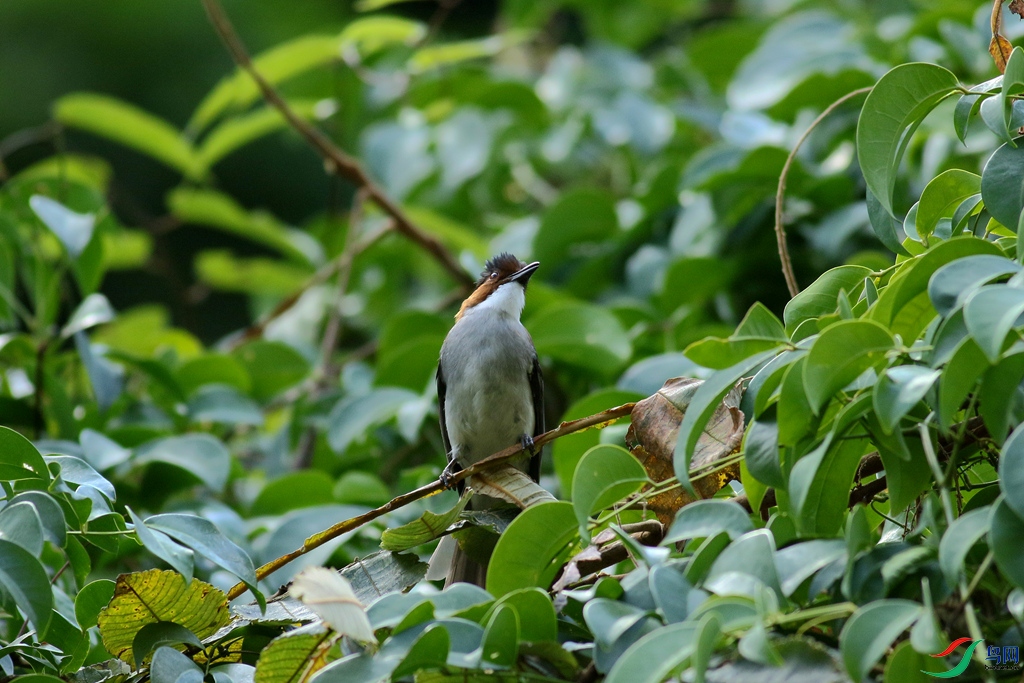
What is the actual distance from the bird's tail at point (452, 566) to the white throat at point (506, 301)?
151 centimetres

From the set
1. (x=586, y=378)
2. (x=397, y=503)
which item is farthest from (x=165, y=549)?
(x=586, y=378)

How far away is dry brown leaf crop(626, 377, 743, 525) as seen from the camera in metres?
1.81

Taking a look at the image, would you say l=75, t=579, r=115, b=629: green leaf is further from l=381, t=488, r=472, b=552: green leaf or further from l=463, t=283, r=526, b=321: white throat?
l=463, t=283, r=526, b=321: white throat

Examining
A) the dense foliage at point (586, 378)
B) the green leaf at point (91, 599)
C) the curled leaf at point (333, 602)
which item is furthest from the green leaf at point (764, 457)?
the green leaf at point (91, 599)

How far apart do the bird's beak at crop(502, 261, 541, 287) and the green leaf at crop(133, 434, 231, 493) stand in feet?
4.25

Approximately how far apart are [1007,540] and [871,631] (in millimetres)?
211

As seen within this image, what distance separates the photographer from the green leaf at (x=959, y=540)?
119 cm

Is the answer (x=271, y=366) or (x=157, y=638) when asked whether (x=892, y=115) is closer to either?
(x=157, y=638)

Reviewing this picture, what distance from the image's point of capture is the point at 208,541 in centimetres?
187

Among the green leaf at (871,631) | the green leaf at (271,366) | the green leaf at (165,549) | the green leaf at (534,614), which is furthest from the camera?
the green leaf at (271,366)

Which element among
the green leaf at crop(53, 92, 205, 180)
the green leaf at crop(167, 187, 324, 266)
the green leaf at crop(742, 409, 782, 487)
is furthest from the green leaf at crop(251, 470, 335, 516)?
the green leaf at crop(53, 92, 205, 180)

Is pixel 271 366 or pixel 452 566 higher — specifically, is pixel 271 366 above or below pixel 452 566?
above

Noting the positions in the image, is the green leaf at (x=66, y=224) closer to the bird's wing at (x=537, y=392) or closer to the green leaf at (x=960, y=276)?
the bird's wing at (x=537, y=392)

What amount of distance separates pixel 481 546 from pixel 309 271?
3849 mm
